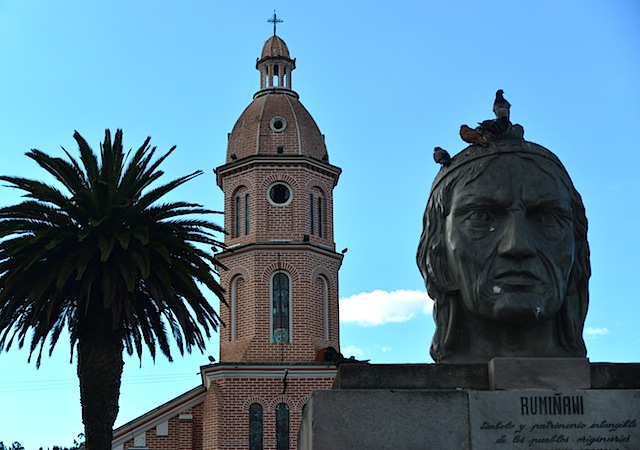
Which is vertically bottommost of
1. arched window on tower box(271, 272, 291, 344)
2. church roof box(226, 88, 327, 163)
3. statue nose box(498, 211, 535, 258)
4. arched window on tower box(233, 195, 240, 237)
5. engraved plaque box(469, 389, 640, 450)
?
engraved plaque box(469, 389, 640, 450)

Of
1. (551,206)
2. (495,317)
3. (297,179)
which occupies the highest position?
(297,179)

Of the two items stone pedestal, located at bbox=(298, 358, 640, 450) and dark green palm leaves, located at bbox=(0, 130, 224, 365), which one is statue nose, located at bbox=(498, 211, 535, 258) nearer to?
stone pedestal, located at bbox=(298, 358, 640, 450)

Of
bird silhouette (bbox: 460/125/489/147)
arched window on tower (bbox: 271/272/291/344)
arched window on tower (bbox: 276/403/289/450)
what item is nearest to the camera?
bird silhouette (bbox: 460/125/489/147)

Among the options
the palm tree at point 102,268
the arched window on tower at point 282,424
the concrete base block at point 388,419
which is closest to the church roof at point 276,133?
the arched window on tower at point 282,424

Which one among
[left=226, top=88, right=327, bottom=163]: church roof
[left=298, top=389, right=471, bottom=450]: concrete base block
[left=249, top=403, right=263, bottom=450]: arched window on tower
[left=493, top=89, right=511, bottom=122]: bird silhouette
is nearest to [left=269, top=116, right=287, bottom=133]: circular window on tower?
[left=226, top=88, right=327, bottom=163]: church roof

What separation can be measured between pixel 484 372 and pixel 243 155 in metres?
42.7

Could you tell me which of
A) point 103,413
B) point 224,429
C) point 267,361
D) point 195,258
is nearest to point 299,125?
point 267,361

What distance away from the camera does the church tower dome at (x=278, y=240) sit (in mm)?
46281

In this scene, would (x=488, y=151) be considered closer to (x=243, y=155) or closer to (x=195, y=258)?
(x=195, y=258)

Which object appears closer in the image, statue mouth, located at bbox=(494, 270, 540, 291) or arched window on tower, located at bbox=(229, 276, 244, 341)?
statue mouth, located at bbox=(494, 270, 540, 291)

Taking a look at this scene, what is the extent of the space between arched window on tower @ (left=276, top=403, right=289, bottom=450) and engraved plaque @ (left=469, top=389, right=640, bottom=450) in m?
39.0

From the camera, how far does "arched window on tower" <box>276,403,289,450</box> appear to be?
4459 cm

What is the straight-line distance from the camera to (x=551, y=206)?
23.2 feet

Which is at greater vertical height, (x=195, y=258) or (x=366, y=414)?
(x=195, y=258)
